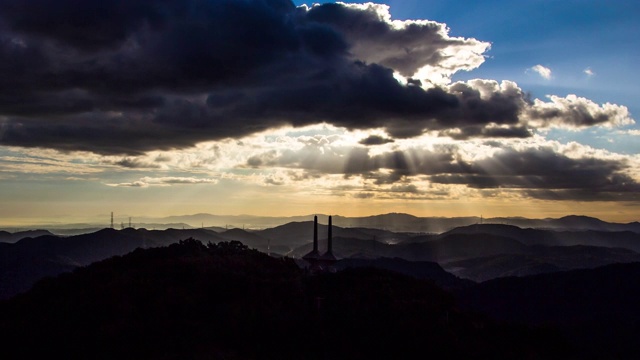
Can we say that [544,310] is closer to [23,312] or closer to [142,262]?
[142,262]

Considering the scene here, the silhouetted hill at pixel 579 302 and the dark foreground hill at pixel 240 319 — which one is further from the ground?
the dark foreground hill at pixel 240 319

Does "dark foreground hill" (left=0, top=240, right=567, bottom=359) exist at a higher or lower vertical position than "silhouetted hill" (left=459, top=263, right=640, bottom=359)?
higher

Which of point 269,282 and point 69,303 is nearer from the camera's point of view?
point 69,303

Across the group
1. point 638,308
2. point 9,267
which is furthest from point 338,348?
point 9,267

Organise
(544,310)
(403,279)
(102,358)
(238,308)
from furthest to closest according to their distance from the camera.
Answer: (544,310), (403,279), (238,308), (102,358)

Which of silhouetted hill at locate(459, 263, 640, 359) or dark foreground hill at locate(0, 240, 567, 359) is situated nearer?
dark foreground hill at locate(0, 240, 567, 359)
